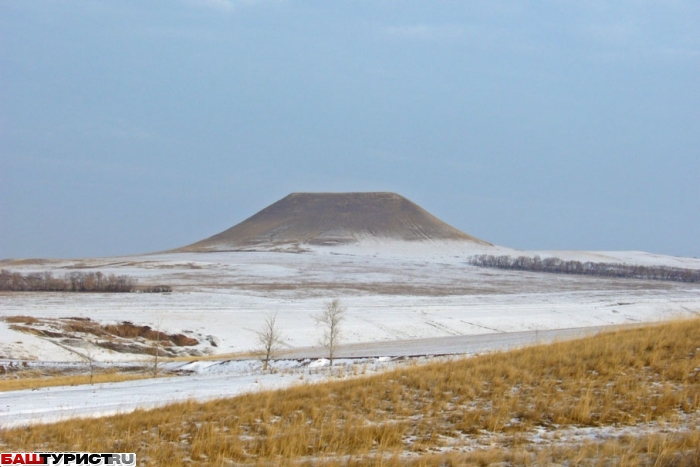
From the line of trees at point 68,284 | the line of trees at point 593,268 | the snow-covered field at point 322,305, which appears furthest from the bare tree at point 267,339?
the line of trees at point 593,268

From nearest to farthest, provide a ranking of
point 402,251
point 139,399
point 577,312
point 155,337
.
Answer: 1. point 139,399
2. point 155,337
3. point 577,312
4. point 402,251

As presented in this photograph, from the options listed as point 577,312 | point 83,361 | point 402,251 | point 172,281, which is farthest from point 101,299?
point 402,251

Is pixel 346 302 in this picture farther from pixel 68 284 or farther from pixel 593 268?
pixel 593 268

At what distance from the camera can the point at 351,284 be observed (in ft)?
310

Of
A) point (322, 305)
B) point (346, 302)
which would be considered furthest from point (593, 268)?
point (322, 305)

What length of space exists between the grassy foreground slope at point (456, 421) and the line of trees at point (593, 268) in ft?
410

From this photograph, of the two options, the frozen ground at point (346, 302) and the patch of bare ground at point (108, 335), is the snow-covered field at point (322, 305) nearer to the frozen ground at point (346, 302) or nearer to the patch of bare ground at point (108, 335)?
the frozen ground at point (346, 302)

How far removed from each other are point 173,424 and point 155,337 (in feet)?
127

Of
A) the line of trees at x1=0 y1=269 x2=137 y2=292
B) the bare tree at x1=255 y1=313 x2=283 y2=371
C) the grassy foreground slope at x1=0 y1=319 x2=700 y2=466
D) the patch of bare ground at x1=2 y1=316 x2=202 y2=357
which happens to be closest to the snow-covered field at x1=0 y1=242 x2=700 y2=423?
the bare tree at x1=255 y1=313 x2=283 y2=371

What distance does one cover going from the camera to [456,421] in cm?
1030

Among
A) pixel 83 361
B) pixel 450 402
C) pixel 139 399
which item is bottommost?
pixel 83 361

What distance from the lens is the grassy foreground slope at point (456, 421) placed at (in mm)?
8320

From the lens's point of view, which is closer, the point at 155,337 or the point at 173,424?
the point at 173,424

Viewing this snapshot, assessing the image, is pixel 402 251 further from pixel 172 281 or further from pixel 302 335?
pixel 302 335
